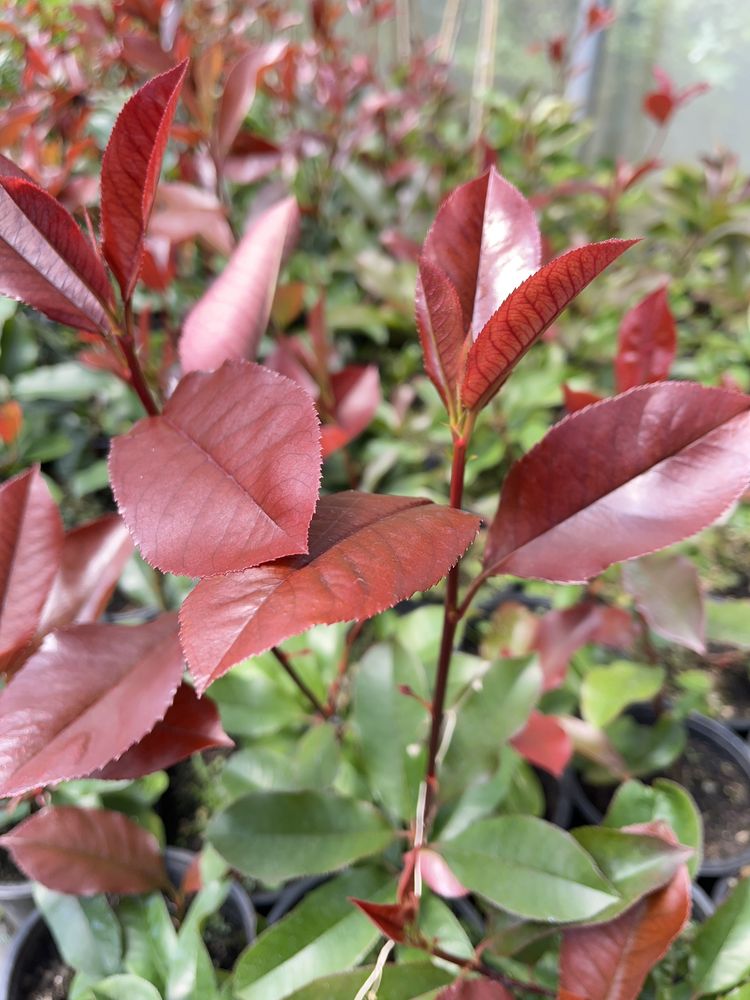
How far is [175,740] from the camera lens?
548mm

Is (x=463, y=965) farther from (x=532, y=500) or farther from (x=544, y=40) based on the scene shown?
(x=544, y=40)

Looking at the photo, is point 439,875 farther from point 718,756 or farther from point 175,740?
point 718,756

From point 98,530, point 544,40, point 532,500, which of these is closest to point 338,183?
point 98,530

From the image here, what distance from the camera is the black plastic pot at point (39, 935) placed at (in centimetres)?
78

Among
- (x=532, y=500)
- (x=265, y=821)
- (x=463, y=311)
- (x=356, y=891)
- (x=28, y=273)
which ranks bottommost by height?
(x=356, y=891)

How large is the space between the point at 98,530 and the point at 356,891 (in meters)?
0.45

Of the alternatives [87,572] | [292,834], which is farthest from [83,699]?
[292,834]

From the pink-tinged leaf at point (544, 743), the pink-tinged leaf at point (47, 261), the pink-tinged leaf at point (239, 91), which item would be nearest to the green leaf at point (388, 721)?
the pink-tinged leaf at point (544, 743)

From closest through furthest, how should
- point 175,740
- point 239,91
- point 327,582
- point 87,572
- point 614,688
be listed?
point 327,582 → point 175,740 → point 87,572 → point 614,688 → point 239,91

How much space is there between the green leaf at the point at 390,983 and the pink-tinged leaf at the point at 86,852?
0.28 metres

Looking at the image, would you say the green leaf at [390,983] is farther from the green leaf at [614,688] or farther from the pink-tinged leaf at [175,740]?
the green leaf at [614,688]

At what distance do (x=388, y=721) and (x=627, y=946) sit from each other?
0.30 m

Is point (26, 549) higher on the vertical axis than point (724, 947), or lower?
higher

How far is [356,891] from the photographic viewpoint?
701 mm
